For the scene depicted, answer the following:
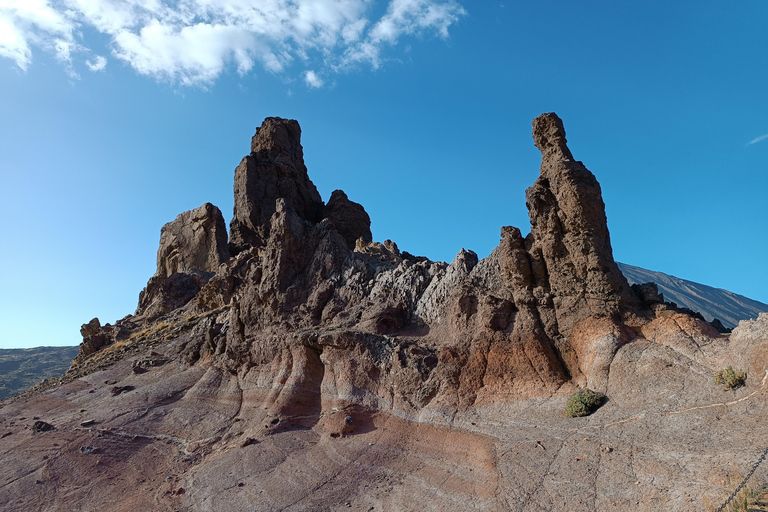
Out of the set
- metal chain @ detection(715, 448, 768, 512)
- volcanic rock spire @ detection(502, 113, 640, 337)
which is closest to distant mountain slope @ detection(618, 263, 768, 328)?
volcanic rock spire @ detection(502, 113, 640, 337)

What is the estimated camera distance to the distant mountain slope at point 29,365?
274 feet

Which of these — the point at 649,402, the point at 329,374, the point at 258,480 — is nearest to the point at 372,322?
the point at 329,374

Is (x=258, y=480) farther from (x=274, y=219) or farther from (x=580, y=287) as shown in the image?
(x=274, y=219)

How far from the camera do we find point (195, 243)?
5003 centimetres

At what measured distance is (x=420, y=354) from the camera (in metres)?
19.8

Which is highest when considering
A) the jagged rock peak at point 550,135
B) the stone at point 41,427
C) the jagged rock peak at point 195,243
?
the jagged rock peak at point 195,243

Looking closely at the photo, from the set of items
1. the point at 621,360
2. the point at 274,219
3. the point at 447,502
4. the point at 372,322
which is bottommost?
the point at 447,502

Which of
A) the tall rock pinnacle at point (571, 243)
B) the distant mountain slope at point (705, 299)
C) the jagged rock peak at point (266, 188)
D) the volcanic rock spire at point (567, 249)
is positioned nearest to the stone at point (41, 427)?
the volcanic rock spire at point (567, 249)

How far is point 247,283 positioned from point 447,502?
18.7 meters

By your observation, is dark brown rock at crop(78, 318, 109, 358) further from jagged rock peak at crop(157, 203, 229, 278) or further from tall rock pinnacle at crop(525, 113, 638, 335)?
tall rock pinnacle at crop(525, 113, 638, 335)

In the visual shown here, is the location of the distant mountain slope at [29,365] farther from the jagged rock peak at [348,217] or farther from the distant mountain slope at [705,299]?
the distant mountain slope at [705,299]

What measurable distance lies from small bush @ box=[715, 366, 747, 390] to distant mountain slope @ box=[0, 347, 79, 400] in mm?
87652

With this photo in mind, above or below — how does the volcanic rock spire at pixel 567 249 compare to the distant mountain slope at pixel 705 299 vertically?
below

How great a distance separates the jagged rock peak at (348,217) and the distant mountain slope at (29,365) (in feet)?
191
